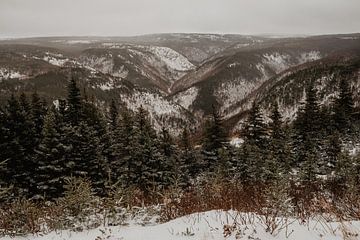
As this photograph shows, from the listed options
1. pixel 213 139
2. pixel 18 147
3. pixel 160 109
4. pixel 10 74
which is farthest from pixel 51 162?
pixel 10 74

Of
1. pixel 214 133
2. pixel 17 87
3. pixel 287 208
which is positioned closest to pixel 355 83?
pixel 214 133

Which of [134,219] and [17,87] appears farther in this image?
[17,87]

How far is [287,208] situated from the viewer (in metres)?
6.61

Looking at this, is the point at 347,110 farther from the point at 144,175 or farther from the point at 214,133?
the point at 144,175

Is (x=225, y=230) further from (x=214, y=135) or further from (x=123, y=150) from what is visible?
(x=214, y=135)

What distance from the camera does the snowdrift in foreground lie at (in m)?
5.16

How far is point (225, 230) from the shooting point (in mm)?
5414

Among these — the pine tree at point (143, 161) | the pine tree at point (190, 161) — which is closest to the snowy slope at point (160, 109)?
the pine tree at point (190, 161)

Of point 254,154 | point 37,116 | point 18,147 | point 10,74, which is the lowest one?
point 10,74

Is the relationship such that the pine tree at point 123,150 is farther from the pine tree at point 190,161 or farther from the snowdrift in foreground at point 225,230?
the snowdrift in foreground at point 225,230

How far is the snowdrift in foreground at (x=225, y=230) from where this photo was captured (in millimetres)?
5164

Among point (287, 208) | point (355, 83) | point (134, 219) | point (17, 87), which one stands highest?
point (287, 208)

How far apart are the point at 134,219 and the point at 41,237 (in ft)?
6.08

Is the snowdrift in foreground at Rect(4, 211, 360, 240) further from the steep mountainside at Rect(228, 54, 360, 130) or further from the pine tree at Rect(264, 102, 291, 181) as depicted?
the steep mountainside at Rect(228, 54, 360, 130)
